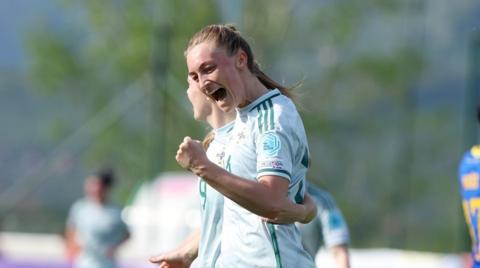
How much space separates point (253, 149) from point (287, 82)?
15.3 m

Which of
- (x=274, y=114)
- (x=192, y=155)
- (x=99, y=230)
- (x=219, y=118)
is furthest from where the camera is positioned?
(x=99, y=230)

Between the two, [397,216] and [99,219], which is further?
[397,216]

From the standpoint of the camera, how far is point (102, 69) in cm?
2273

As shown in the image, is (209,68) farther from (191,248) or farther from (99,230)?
(99,230)

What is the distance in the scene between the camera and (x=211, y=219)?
15.6 feet

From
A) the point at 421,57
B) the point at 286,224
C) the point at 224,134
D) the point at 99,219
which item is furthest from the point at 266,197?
the point at 421,57

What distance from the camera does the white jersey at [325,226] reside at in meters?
6.95

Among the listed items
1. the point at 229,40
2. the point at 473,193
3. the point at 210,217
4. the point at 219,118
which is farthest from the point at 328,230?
the point at 229,40

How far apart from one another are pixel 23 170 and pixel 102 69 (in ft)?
9.39

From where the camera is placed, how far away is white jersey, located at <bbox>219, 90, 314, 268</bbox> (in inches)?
169

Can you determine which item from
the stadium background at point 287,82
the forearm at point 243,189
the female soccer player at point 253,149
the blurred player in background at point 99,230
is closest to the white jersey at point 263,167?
the female soccer player at point 253,149

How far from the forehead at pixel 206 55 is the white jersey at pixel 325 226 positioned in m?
2.60

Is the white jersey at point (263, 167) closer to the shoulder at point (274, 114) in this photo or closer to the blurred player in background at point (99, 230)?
the shoulder at point (274, 114)

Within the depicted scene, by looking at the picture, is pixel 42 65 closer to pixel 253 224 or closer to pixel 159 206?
pixel 159 206
